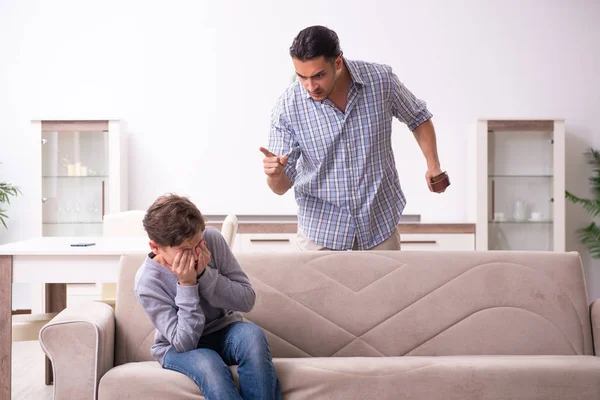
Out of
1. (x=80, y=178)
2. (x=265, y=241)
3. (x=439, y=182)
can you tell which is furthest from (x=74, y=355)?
(x=80, y=178)

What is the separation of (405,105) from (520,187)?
104 inches

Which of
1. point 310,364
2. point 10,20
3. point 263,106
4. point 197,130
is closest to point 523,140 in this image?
point 263,106

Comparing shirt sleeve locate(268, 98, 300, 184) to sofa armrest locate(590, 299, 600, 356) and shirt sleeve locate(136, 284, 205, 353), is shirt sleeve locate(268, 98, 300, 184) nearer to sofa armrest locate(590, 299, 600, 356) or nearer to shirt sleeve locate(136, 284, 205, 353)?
shirt sleeve locate(136, 284, 205, 353)

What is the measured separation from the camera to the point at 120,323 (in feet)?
7.38

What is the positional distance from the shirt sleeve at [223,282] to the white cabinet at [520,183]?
2.98 m

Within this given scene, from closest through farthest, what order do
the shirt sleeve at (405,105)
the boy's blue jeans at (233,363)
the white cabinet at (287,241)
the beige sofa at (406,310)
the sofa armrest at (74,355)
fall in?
1. the boy's blue jeans at (233,363)
2. the sofa armrest at (74,355)
3. the beige sofa at (406,310)
4. the shirt sleeve at (405,105)
5. the white cabinet at (287,241)

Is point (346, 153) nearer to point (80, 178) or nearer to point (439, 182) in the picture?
point (439, 182)

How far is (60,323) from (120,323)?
30 centimetres

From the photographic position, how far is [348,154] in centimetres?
233

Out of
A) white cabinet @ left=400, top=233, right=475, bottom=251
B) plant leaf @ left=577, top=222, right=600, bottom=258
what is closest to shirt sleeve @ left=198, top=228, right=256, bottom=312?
white cabinet @ left=400, top=233, right=475, bottom=251

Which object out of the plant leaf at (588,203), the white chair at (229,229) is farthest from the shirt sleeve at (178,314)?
the plant leaf at (588,203)

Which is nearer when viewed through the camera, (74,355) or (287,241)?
(74,355)

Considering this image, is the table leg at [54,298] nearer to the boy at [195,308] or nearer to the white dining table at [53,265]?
the white dining table at [53,265]

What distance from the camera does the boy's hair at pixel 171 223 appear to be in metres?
1.90
